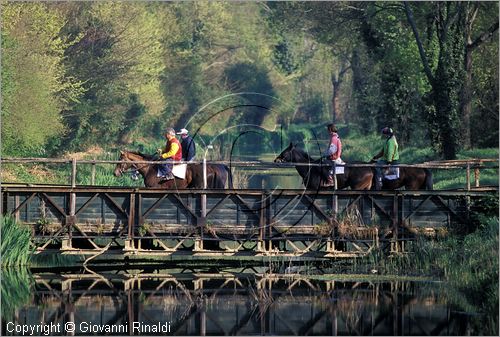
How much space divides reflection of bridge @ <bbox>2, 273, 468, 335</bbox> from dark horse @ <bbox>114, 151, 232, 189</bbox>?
345cm

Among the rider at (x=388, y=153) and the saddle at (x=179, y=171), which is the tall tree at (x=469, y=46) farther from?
the saddle at (x=179, y=171)

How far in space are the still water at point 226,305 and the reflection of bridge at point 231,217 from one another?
3.23 ft

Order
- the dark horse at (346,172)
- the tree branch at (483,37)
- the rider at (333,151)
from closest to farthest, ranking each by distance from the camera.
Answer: the rider at (333,151)
the dark horse at (346,172)
the tree branch at (483,37)

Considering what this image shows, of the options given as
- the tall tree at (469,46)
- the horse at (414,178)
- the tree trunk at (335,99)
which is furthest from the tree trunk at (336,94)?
the horse at (414,178)

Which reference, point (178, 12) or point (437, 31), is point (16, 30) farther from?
point (178, 12)

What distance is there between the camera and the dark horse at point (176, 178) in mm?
34688

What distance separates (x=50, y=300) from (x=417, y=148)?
1710 inches

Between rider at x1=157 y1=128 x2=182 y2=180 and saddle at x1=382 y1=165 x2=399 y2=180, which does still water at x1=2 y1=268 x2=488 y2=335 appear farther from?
saddle at x1=382 y1=165 x2=399 y2=180

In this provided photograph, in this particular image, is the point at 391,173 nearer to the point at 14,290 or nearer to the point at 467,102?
the point at 14,290

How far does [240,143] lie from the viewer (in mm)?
94188

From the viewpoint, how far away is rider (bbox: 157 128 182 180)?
3422 centimetres

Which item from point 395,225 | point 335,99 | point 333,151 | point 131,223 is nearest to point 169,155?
point 131,223

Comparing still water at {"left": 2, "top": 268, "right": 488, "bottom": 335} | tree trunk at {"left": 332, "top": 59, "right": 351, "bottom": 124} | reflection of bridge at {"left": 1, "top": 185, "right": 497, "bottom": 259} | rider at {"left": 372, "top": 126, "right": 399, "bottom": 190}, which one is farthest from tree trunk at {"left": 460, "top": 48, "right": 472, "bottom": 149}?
tree trunk at {"left": 332, "top": 59, "right": 351, "bottom": 124}

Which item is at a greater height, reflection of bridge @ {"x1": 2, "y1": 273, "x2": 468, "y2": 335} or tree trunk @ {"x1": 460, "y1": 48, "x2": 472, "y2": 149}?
tree trunk @ {"x1": 460, "y1": 48, "x2": 472, "y2": 149}
